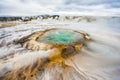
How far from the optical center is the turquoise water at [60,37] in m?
2.57

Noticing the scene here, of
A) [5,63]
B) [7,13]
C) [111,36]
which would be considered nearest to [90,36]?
[111,36]

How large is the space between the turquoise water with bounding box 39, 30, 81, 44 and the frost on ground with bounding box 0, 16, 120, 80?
0.24 meters

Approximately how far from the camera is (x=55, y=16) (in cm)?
378

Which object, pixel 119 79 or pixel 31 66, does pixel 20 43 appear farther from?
pixel 119 79

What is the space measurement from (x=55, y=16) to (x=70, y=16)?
0.36 m

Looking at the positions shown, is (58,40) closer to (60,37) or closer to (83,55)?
(60,37)

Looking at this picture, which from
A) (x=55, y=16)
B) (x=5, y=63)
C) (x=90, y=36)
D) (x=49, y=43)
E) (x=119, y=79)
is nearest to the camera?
(x=119, y=79)

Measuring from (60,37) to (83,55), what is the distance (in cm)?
59

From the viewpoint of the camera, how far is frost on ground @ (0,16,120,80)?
184 centimetres

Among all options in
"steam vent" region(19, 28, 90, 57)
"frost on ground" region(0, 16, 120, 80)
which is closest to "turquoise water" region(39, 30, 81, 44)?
"steam vent" region(19, 28, 90, 57)

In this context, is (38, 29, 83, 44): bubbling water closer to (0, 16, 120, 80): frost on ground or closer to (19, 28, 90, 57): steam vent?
(19, 28, 90, 57): steam vent

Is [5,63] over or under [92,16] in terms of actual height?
under

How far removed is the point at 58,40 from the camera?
258 cm

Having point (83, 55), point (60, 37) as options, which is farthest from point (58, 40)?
point (83, 55)
